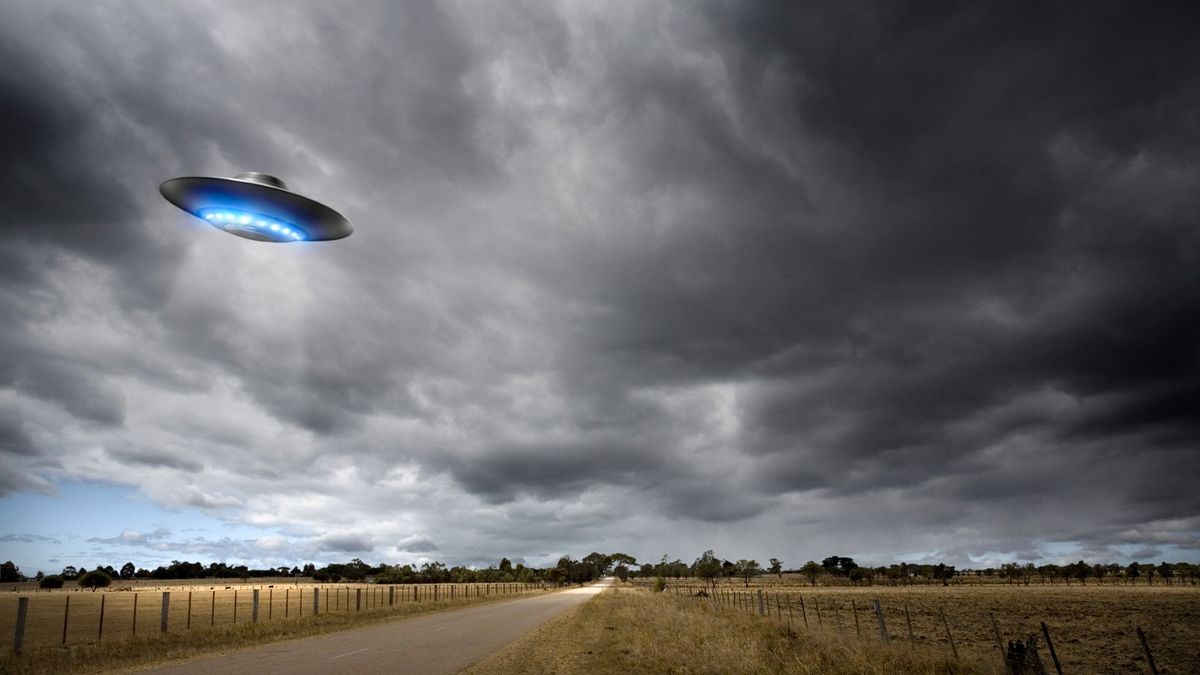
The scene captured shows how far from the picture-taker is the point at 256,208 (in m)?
8.55

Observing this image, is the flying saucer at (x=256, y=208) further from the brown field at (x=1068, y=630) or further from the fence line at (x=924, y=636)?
the brown field at (x=1068, y=630)

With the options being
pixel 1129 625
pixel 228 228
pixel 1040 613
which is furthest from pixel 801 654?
pixel 1040 613

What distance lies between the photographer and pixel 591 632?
94.8 feet

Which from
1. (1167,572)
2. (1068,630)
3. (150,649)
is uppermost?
(150,649)

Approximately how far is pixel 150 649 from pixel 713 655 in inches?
793

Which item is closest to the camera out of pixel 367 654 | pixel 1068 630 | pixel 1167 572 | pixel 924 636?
pixel 367 654

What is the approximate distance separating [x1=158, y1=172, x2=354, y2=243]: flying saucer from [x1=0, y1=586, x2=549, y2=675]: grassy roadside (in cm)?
1684

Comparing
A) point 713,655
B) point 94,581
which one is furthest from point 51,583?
point 713,655

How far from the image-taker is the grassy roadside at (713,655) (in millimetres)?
15508

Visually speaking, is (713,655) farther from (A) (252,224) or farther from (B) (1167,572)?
(B) (1167,572)

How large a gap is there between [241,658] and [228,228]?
17173 millimetres

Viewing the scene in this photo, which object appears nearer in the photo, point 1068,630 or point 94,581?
point 1068,630

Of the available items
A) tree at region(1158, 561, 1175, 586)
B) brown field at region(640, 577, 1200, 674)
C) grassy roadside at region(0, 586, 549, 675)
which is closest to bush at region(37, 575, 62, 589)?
grassy roadside at region(0, 586, 549, 675)

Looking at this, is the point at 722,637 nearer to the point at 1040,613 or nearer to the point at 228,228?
the point at 228,228
